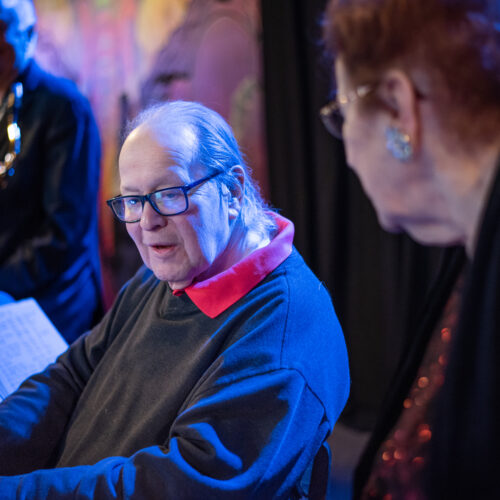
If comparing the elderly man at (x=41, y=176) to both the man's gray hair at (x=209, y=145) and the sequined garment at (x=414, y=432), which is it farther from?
the sequined garment at (x=414, y=432)

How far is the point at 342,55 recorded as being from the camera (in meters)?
0.75

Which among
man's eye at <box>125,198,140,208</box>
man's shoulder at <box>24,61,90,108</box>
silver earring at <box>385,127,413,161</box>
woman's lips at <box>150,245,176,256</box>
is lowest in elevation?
woman's lips at <box>150,245,176,256</box>

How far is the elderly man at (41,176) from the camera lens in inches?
79.9

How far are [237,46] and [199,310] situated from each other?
2.95 meters

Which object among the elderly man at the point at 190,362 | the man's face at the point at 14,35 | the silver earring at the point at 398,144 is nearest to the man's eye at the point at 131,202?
the elderly man at the point at 190,362

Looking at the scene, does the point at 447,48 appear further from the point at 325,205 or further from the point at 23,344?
the point at 325,205

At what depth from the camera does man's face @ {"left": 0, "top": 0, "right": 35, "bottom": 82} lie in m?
1.95

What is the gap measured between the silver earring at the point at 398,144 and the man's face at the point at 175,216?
61 centimetres

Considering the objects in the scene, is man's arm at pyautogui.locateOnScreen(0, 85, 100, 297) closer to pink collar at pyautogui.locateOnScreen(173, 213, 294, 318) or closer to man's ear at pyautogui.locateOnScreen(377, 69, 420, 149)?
pink collar at pyautogui.locateOnScreen(173, 213, 294, 318)

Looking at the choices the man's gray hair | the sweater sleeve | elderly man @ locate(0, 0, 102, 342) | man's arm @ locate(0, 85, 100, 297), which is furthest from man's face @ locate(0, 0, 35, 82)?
the sweater sleeve

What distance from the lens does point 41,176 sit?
210 centimetres

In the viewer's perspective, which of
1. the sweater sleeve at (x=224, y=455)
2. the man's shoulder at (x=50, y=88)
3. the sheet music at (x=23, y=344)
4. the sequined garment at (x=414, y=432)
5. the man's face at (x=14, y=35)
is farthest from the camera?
the man's shoulder at (x=50, y=88)

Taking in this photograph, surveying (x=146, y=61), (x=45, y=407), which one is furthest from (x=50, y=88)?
(x=146, y=61)

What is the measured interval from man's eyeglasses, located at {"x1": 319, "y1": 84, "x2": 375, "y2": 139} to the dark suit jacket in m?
1.44
